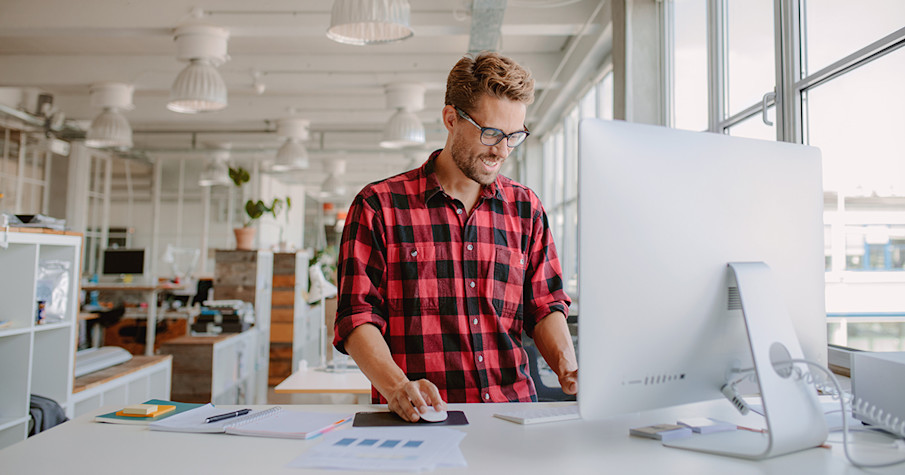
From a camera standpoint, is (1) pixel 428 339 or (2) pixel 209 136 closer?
(1) pixel 428 339

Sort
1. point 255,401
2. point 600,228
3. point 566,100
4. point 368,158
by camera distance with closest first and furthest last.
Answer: point 600,228, point 255,401, point 566,100, point 368,158

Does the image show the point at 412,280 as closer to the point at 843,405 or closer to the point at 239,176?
the point at 843,405

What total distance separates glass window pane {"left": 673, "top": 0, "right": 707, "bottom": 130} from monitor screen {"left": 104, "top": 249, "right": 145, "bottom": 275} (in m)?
7.81

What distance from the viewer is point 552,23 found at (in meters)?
5.81

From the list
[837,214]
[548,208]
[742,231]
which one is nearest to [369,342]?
[742,231]

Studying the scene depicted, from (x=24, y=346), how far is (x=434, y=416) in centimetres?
267

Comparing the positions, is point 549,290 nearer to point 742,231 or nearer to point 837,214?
point 742,231

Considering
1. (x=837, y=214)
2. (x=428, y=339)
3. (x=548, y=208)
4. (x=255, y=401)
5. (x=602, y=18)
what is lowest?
(x=255, y=401)

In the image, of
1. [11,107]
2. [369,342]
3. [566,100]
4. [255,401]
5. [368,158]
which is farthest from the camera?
[368,158]

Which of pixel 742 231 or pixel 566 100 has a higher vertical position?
pixel 566 100

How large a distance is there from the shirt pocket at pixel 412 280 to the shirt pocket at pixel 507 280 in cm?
16

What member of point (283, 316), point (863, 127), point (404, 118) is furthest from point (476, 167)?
point (283, 316)

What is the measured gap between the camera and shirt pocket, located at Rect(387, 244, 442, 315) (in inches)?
67.1

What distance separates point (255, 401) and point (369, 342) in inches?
198
